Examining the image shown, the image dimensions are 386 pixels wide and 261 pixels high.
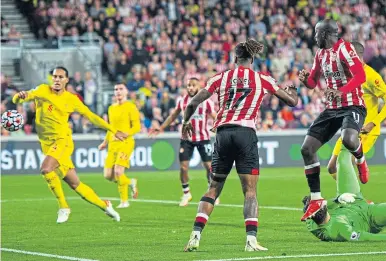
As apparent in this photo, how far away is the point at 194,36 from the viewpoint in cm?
3481

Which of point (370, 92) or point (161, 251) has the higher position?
point (370, 92)

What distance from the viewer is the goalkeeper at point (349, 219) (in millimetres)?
11922

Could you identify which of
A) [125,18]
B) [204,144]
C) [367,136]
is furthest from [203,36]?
[367,136]

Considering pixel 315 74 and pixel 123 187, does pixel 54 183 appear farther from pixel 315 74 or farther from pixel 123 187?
pixel 315 74

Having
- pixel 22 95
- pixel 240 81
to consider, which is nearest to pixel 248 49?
pixel 240 81

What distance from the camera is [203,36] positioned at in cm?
3497

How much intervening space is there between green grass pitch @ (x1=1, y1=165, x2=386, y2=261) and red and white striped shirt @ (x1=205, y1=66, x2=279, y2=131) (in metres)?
1.50

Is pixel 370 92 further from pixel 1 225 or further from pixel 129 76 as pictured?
pixel 129 76

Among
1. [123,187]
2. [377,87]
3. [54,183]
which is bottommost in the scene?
[123,187]

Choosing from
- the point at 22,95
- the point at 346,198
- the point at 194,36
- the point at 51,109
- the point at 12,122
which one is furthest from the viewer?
the point at 194,36

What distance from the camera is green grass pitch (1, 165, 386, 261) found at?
1177 centimetres

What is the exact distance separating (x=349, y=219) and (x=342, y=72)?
2.45 meters

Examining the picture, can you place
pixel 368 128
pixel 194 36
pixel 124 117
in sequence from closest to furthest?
pixel 368 128
pixel 124 117
pixel 194 36

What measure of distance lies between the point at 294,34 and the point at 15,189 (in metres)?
15.5
